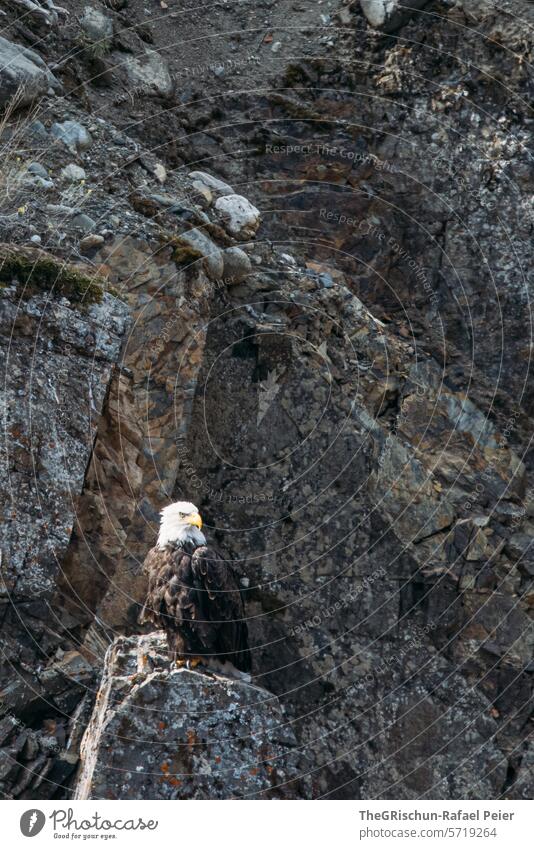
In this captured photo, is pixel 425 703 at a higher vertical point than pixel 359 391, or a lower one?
lower

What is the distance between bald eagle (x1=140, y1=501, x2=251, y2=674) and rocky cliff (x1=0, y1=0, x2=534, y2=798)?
38 centimetres

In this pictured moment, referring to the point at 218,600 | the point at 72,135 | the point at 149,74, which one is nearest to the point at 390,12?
the point at 149,74

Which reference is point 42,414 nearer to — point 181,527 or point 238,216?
point 181,527

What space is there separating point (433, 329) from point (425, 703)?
4996 millimetres

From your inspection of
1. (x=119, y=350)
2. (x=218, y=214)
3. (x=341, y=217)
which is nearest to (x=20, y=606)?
(x=119, y=350)

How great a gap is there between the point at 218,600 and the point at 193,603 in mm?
321

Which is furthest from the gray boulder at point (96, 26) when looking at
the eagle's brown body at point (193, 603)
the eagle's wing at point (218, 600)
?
the eagle's wing at point (218, 600)

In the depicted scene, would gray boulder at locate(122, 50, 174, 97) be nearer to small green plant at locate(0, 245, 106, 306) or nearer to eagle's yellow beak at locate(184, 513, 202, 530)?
small green plant at locate(0, 245, 106, 306)

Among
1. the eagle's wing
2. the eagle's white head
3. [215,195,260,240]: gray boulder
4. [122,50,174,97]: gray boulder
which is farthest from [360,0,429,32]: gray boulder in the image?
the eagle's wing

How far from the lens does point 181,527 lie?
472 inches

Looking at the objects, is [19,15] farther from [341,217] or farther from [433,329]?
[433,329]

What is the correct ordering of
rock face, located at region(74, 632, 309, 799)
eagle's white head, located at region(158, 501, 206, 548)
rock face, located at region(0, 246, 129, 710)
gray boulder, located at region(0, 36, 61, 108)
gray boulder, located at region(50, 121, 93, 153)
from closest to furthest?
rock face, located at region(74, 632, 309, 799) → rock face, located at region(0, 246, 129, 710) → eagle's white head, located at region(158, 501, 206, 548) → gray boulder, located at region(0, 36, 61, 108) → gray boulder, located at region(50, 121, 93, 153)

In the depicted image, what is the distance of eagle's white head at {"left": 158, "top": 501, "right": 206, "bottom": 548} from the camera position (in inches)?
469

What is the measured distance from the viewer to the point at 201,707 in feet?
35.4
